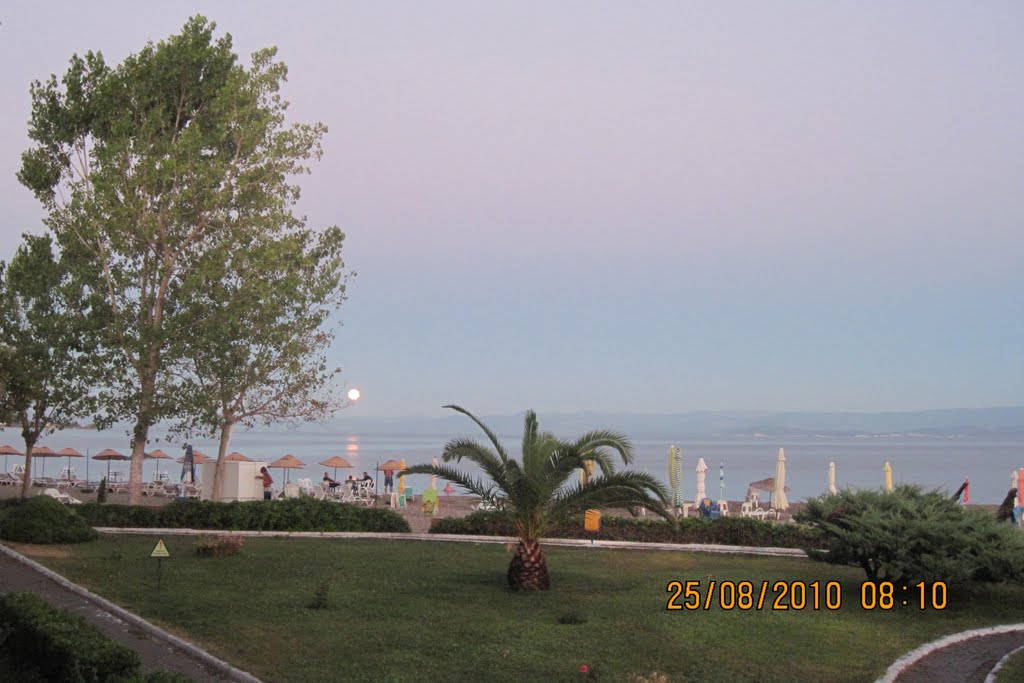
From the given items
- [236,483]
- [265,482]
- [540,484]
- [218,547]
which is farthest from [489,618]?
[265,482]

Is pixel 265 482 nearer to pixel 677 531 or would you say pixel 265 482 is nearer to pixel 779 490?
pixel 677 531

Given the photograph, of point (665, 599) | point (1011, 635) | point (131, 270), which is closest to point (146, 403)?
point (131, 270)

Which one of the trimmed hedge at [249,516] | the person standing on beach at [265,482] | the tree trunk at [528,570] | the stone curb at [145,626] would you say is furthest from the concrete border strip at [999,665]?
the person standing on beach at [265,482]

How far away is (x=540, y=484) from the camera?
16.1 metres

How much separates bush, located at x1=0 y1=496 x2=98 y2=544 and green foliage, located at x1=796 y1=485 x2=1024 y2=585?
1445 cm

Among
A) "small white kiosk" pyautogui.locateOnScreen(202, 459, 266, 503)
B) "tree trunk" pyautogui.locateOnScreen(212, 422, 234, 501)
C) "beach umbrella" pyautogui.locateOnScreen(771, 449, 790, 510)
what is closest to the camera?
"tree trunk" pyautogui.locateOnScreen(212, 422, 234, 501)

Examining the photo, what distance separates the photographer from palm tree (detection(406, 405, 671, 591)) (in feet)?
52.3

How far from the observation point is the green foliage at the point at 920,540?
14719mm

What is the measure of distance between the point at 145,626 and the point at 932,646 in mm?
9704

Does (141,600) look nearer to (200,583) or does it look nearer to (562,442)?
(200,583)

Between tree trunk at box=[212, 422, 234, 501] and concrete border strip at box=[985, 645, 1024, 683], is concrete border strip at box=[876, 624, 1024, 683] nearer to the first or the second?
concrete border strip at box=[985, 645, 1024, 683]

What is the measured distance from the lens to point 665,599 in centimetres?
1525

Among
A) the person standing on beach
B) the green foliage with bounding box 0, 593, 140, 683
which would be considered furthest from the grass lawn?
the person standing on beach

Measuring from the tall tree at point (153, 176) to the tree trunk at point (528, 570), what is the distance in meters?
14.4
